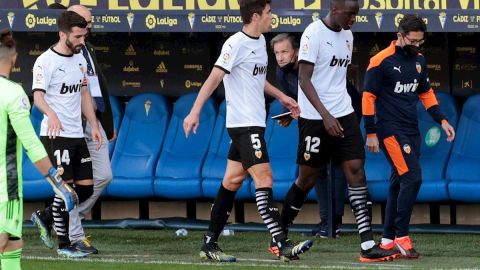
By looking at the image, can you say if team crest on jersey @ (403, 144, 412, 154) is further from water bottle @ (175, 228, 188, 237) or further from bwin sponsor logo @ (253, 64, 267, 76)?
water bottle @ (175, 228, 188, 237)

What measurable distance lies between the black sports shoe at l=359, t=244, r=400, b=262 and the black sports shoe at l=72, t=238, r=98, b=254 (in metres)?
2.11

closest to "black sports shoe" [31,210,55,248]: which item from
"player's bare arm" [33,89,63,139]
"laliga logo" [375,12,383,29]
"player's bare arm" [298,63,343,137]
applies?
"player's bare arm" [33,89,63,139]

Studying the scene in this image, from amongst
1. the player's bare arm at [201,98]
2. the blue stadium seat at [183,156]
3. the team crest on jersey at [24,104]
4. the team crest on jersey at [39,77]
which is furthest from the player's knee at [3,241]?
the blue stadium seat at [183,156]

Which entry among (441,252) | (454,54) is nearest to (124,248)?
(441,252)

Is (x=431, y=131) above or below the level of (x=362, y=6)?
below

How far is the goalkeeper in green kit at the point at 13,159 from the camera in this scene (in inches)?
310

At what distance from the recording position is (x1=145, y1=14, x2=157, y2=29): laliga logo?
40.8 feet

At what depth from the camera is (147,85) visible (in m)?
14.2

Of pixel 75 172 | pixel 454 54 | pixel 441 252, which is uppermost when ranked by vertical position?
pixel 454 54

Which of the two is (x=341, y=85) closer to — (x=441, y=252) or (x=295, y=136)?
(x=441, y=252)

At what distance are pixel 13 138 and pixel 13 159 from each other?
0.40ft

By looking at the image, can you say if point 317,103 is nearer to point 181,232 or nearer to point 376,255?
point 376,255

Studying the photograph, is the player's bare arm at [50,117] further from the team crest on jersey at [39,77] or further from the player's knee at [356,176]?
the player's knee at [356,176]

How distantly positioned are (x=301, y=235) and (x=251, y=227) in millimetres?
543
